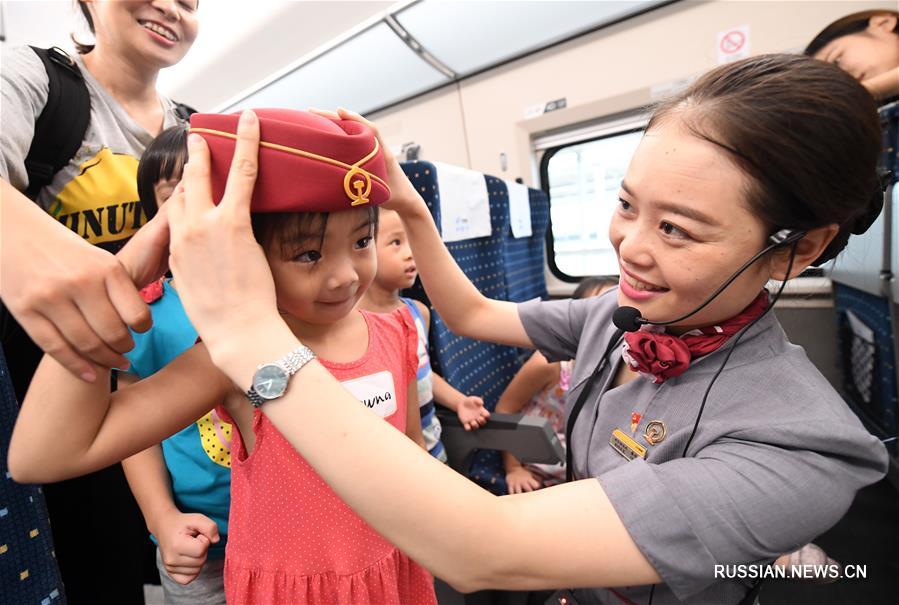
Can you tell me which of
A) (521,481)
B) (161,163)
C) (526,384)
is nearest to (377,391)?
(161,163)

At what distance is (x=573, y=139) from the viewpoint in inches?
125

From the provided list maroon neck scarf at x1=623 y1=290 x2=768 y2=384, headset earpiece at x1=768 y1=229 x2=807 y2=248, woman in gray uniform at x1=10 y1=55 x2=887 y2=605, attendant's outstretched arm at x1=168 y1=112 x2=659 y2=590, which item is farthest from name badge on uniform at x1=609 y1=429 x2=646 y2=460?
headset earpiece at x1=768 y1=229 x2=807 y2=248

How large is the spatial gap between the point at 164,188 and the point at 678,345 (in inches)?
43.1

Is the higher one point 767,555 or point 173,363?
point 173,363

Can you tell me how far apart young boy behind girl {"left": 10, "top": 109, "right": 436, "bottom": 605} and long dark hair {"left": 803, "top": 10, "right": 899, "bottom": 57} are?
87.7 inches

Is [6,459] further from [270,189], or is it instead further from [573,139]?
[573,139]

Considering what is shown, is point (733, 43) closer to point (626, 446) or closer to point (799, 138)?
point (799, 138)

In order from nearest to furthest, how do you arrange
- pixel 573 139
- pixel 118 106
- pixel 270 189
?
pixel 270 189
pixel 118 106
pixel 573 139

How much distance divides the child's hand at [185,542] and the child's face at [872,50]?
8.92 feet

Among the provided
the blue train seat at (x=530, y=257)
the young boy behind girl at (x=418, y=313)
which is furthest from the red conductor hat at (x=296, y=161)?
the blue train seat at (x=530, y=257)

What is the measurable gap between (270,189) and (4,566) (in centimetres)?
70

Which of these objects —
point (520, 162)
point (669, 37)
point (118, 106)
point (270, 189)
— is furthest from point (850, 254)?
point (118, 106)

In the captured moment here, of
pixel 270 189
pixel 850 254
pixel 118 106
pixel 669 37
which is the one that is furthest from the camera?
pixel 669 37

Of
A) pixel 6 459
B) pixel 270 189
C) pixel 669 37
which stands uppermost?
pixel 669 37
